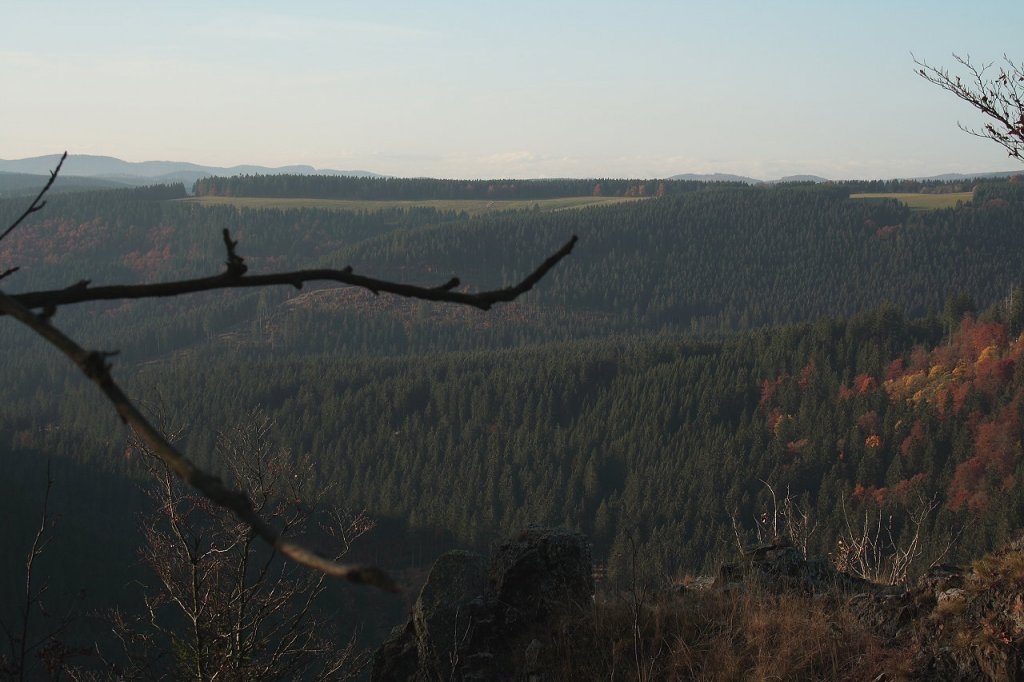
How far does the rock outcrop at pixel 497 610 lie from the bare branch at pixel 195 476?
22.8 ft

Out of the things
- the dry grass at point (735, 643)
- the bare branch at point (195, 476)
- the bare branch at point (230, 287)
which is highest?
the bare branch at point (230, 287)

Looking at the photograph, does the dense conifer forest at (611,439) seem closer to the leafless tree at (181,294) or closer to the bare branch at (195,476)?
the leafless tree at (181,294)

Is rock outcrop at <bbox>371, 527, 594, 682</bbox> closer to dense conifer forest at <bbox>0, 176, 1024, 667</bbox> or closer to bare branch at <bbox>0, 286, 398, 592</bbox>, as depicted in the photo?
bare branch at <bbox>0, 286, 398, 592</bbox>

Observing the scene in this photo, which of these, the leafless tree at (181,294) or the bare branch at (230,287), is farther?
the bare branch at (230,287)

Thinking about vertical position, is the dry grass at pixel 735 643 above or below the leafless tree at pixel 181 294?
below

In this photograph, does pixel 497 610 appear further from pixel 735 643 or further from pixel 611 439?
pixel 611 439

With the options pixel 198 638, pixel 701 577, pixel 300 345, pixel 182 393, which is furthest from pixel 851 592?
pixel 300 345

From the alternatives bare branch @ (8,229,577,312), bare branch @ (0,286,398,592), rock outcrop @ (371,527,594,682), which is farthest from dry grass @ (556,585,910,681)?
bare branch @ (0,286,398,592)

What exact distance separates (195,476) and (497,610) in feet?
26.7

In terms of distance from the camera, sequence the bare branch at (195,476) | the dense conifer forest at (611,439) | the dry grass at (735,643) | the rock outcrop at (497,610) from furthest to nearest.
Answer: the dense conifer forest at (611,439) → the rock outcrop at (497,610) → the dry grass at (735,643) → the bare branch at (195,476)

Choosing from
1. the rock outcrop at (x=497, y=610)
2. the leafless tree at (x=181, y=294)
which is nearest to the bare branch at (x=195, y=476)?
the leafless tree at (x=181, y=294)

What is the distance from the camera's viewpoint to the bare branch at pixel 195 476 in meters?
1.54

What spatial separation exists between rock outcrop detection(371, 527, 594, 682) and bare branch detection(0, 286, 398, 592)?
695cm

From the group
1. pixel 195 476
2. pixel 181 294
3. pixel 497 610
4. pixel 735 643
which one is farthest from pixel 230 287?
pixel 497 610
